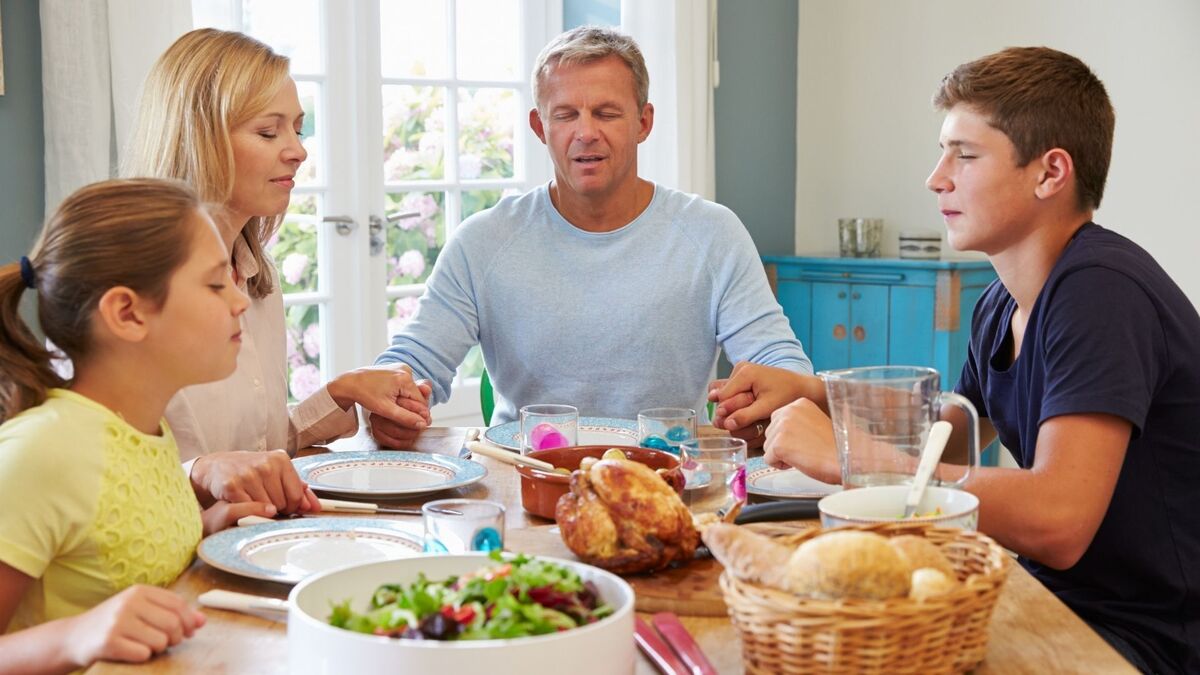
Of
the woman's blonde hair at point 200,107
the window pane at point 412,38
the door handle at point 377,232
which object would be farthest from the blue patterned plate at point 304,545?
the window pane at point 412,38

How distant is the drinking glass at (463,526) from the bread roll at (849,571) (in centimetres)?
35

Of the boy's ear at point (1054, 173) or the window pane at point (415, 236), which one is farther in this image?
the window pane at point (415, 236)

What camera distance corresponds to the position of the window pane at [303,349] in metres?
3.86

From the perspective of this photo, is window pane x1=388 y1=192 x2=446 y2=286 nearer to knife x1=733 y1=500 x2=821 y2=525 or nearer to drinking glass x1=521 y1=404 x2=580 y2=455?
drinking glass x1=521 y1=404 x2=580 y2=455

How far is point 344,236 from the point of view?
3.92 metres

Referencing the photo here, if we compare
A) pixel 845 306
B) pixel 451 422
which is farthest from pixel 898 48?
pixel 451 422

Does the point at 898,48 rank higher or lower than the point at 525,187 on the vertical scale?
higher

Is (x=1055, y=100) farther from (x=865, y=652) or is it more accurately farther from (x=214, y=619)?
(x=214, y=619)

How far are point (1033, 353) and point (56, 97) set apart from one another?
7.64 ft

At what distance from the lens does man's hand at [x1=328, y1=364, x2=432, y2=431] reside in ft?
6.49

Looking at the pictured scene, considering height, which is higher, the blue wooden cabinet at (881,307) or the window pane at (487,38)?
the window pane at (487,38)

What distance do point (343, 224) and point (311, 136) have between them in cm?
28

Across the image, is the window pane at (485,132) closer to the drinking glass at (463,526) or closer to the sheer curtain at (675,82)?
the sheer curtain at (675,82)

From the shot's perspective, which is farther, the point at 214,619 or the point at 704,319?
the point at 704,319
